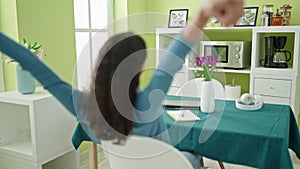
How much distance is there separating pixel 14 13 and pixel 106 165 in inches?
53.0

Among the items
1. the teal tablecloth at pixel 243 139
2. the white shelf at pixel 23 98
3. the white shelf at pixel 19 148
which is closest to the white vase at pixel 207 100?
the teal tablecloth at pixel 243 139

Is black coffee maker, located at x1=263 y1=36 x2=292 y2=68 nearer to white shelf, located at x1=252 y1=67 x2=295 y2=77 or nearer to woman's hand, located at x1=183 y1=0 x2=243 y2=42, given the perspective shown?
white shelf, located at x1=252 y1=67 x2=295 y2=77

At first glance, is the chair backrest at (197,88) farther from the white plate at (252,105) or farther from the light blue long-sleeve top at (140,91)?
the light blue long-sleeve top at (140,91)

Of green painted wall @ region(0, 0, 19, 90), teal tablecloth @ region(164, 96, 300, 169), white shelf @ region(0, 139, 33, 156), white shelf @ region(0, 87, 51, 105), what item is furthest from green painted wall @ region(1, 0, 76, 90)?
teal tablecloth @ region(164, 96, 300, 169)

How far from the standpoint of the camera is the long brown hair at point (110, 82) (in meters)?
0.29

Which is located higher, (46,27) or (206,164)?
(46,27)

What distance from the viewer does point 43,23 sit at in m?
2.09

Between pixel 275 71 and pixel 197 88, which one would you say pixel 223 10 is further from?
pixel 275 71

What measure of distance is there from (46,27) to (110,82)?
1995 millimetres

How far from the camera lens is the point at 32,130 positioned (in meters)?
1.75

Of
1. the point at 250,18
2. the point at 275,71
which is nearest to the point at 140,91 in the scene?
the point at 275,71

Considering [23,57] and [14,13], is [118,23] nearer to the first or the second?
[23,57]

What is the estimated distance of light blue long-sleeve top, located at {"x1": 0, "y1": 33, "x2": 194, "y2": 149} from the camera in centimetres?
31

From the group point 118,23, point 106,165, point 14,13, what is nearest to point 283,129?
point 118,23
